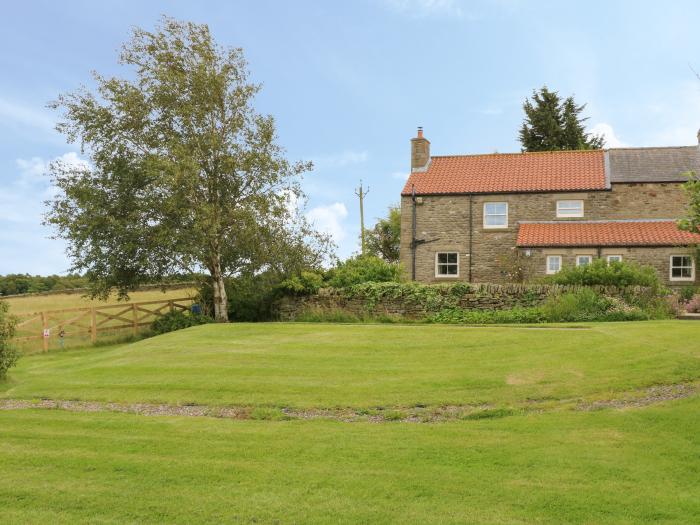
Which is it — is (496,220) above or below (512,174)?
below

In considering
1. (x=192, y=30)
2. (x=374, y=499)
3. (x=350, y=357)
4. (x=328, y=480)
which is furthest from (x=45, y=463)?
(x=192, y=30)

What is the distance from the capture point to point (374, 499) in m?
7.07

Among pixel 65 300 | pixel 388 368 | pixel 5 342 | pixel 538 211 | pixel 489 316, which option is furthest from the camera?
pixel 65 300

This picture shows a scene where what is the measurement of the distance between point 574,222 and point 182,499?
30.6 metres

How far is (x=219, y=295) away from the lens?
2739 centimetres

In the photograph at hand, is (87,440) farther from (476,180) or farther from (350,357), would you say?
(476,180)

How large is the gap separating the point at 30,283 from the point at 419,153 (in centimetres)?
3888

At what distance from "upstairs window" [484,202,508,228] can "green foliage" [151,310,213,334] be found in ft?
54.8

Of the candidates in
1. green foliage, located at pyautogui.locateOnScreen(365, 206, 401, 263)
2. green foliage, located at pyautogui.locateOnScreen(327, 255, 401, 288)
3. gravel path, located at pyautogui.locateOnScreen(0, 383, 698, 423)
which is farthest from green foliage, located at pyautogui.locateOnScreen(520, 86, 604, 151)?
gravel path, located at pyautogui.locateOnScreen(0, 383, 698, 423)

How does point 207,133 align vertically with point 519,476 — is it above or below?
above

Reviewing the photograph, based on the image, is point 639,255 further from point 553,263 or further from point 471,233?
point 471,233

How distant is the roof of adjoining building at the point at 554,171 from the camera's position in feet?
112

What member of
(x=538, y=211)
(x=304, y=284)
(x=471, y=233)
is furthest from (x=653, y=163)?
(x=304, y=284)

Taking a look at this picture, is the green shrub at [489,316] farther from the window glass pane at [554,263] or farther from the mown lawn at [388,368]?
the window glass pane at [554,263]
